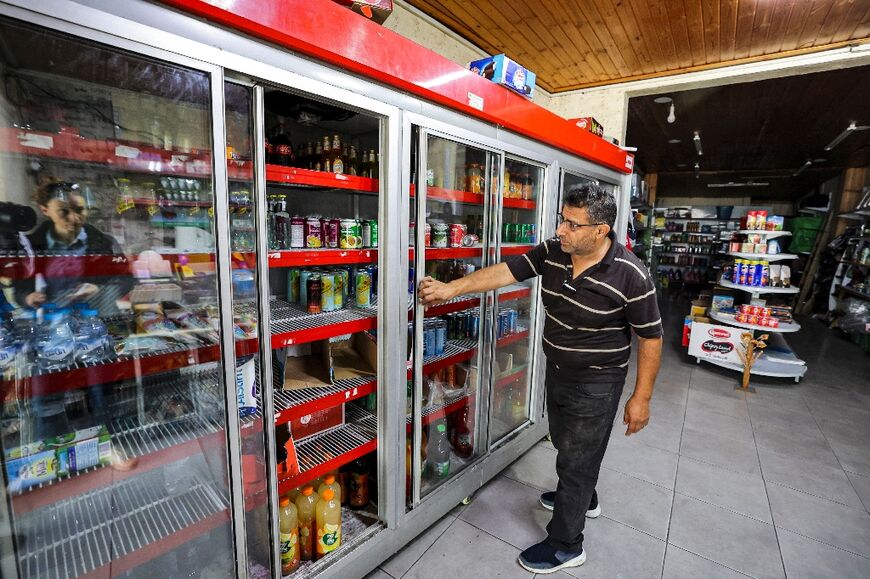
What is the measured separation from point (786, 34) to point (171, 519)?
5.13 m

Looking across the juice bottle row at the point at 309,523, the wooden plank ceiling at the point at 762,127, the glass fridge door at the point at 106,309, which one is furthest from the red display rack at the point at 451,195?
the wooden plank ceiling at the point at 762,127

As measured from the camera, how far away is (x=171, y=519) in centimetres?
153

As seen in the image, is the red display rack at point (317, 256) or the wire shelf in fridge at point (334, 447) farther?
the wire shelf in fridge at point (334, 447)

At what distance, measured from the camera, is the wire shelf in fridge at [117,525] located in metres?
1.33

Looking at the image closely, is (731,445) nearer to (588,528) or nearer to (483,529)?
(588,528)

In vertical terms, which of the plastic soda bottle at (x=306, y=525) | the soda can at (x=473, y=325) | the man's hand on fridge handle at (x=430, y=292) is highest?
the man's hand on fridge handle at (x=430, y=292)

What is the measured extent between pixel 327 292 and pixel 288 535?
1096mm

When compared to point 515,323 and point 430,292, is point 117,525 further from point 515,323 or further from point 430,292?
point 515,323

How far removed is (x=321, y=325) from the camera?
1.83 metres

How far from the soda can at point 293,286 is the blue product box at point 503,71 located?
151 centimetres

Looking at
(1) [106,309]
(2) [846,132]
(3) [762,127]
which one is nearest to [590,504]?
(1) [106,309]

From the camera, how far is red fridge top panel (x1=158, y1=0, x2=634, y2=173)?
1.26 metres

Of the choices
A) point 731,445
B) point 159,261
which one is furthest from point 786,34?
point 159,261

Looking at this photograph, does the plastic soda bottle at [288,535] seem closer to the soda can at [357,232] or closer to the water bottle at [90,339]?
the water bottle at [90,339]
